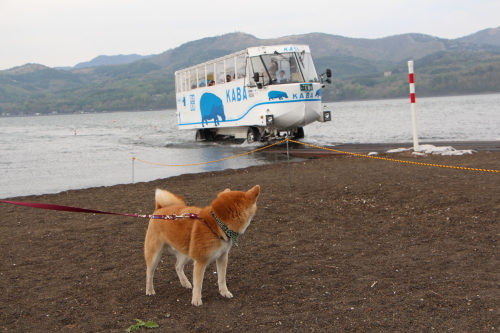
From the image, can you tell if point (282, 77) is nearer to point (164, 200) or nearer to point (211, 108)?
point (211, 108)

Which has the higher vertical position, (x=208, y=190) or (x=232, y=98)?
(x=232, y=98)

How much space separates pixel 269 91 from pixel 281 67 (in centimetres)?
134

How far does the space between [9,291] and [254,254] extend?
2852 mm

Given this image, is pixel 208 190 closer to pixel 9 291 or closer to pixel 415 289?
pixel 9 291

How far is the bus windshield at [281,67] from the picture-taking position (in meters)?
23.4

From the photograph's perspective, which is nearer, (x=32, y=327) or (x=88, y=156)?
(x=32, y=327)

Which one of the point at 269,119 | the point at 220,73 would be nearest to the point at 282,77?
the point at 269,119

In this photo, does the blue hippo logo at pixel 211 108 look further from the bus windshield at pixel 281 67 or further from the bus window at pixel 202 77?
the bus windshield at pixel 281 67

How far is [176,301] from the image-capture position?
→ 5.27 metres

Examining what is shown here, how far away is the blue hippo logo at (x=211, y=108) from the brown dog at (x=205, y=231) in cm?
2256

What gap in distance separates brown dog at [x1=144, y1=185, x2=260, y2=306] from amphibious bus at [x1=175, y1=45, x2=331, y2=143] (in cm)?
1819

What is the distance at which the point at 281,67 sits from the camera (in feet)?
77.3

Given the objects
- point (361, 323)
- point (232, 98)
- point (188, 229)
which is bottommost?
point (361, 323)

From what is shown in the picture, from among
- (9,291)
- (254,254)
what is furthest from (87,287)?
(254,254)
